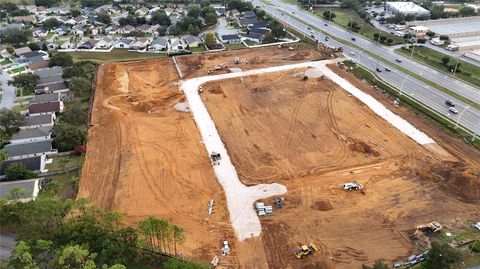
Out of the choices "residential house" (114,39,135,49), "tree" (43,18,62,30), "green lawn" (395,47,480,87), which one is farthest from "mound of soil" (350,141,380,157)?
"tree" (43,18,62,30)

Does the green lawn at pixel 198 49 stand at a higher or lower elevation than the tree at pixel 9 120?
higher

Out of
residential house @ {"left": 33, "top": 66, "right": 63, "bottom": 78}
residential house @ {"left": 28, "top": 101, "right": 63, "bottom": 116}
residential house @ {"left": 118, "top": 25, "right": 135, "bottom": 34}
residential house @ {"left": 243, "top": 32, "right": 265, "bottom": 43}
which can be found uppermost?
residential house @ {"left": 118, "top": 25, "right": 135, "bottom": 34}

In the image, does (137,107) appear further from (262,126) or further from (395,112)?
(395,112)

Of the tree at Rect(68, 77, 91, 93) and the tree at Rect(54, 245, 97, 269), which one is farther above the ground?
the tree at Rect(68, 77, 91, 93)

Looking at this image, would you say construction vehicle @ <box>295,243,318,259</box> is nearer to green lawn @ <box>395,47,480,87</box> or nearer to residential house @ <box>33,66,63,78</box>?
green lawn @ <box>395,47,480,87</box>

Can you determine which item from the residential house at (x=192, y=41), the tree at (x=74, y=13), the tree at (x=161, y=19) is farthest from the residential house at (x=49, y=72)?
the tree at (x=74, y=13)

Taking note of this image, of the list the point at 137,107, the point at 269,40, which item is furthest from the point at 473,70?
the point at 137,107

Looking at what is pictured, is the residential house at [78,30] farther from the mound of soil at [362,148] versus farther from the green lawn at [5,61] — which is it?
the mound of soil at [362,148]
